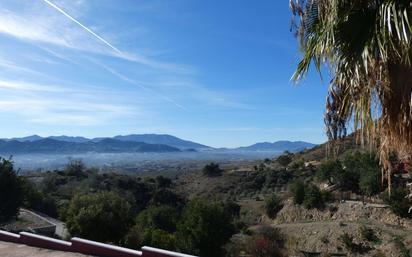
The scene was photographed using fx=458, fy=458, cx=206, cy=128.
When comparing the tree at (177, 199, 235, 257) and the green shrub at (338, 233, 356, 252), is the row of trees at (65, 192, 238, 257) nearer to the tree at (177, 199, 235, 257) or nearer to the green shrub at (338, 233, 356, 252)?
the tree at (177, 199, 235, 257)

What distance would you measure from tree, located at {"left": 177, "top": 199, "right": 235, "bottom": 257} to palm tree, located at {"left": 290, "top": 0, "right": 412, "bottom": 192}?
2561 cm

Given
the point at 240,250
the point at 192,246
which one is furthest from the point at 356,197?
the point at 192,246

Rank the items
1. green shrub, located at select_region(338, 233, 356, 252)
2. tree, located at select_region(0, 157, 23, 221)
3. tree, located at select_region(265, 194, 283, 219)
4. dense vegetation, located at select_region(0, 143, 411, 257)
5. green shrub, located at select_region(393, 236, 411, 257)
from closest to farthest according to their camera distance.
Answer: green shrub, located at select_region(393, 236, 411, 257)
dense vegetation, located at select_region(0, 143, 411, 257)
green shrub, located at select_region(338, 233, 356, 252)
tree, located at select_region(0, 157, 23, 221)
tree, located at select_region(265, 194, 283, 219)

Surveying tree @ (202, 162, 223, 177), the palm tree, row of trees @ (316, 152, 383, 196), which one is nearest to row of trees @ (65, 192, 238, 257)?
row of trees @ (316, 152, 383, 196)

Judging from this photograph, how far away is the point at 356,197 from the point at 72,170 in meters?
52.2

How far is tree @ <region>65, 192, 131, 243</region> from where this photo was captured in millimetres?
28484

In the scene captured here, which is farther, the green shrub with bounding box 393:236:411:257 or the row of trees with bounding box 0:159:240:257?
the row of trees with bounding box 0:159:240:257

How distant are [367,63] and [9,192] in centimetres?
3471

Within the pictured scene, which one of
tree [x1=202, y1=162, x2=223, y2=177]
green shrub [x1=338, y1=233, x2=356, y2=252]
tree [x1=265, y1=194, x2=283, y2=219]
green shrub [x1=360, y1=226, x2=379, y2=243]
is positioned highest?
tree [x1=202, y1=162, x2=223, y2=177]

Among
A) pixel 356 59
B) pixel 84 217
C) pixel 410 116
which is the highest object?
pixel 356 59

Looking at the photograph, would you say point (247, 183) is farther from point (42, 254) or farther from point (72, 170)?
point (42, 254)

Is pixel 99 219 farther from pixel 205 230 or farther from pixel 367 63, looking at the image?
pixel 367 63

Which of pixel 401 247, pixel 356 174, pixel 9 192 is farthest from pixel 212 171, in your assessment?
pixel 401 247

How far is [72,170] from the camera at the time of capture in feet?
258
